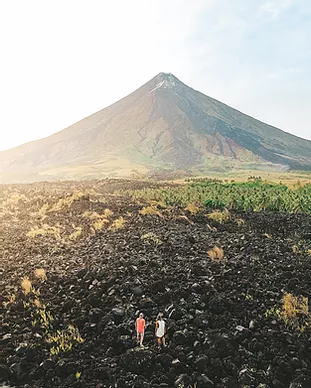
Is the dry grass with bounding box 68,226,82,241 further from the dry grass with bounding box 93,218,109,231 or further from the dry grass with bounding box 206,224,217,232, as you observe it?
the dry grass with bounding box 206,224,217,232

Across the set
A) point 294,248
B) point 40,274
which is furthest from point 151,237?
point 294,248

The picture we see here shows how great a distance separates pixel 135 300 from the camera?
12.8 meters

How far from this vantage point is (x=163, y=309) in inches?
476

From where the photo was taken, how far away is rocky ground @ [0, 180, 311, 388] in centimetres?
910

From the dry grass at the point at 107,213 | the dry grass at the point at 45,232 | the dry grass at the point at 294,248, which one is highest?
the dry grass at the point at 107,213

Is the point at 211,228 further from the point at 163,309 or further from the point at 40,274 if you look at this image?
the point at 163,309

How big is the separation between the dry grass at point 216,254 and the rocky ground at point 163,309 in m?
0.25

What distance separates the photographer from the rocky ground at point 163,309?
9.10 m

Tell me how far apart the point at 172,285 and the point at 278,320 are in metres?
3.95

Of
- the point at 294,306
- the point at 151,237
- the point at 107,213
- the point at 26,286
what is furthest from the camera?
the point at 107,213

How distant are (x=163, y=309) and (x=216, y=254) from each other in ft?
18.0

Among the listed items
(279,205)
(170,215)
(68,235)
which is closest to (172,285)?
(68,235)

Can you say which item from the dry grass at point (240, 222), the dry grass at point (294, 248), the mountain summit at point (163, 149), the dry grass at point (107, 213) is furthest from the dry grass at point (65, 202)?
the mountain summit at point (163, 149)

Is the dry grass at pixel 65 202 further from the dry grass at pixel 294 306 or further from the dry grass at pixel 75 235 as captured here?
the dry grass at pixel 294 306
